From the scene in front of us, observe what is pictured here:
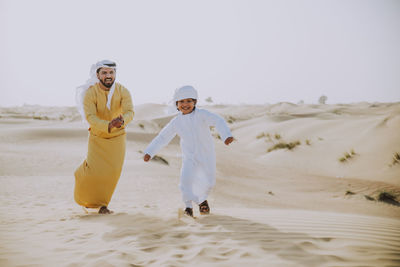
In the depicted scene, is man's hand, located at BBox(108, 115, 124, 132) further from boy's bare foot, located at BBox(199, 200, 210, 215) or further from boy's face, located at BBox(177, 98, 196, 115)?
boy's bare foot, located at BBox(199, 200, 210, 215)

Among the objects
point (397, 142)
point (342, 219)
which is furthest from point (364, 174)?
point (342, 219)

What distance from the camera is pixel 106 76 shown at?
14.9 ft

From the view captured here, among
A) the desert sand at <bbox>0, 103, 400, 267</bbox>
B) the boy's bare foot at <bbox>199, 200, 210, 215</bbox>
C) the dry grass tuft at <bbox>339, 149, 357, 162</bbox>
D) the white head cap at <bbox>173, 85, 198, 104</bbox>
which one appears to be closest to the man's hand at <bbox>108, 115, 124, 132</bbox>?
the white head cap at <bbox>173, 85, 198, 104</bbox>

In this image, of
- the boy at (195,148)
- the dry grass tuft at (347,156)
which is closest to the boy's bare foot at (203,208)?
the boy at (195,148)

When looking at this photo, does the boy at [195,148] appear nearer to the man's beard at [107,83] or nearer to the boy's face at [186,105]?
the boy's face at [186,105]

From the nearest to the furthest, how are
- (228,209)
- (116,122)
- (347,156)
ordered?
(116,122)
(228,209)
(347,156)

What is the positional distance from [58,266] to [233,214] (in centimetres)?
247

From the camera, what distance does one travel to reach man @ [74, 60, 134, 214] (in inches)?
176

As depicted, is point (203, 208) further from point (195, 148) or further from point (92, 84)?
point (92, 84)

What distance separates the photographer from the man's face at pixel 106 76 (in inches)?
179

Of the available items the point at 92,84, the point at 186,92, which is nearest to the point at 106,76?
the point at 92,84

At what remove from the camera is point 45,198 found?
20.1ft

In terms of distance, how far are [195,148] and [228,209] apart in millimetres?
1425

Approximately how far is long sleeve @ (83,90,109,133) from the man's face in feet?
0.84
